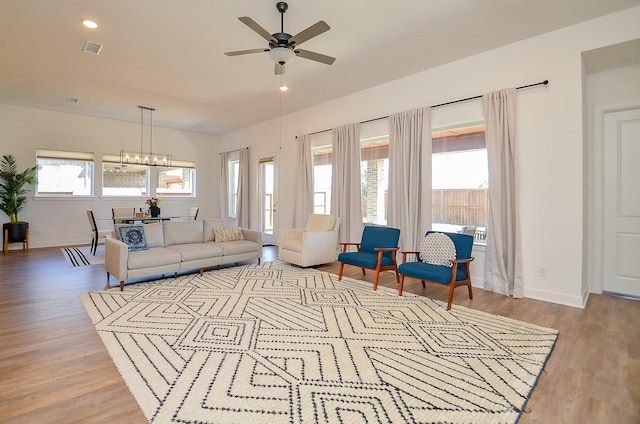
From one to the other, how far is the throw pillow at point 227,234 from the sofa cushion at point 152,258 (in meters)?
0.98

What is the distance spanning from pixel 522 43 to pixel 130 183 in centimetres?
912

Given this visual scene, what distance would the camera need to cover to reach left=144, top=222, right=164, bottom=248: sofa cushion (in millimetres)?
4840

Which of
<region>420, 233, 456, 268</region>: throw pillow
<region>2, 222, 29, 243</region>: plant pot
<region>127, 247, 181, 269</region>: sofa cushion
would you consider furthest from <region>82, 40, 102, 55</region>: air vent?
<region>420, 233, 456, 268</region>: throw pillow

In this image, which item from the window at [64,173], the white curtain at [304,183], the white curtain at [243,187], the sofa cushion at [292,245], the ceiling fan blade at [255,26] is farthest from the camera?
the white curtain at [243,187]

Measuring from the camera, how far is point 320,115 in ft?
21.7

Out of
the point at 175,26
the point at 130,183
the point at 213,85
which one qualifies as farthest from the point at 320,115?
the point at 130,183

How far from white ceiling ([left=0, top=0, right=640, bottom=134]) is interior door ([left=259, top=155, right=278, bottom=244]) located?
219 centimetres

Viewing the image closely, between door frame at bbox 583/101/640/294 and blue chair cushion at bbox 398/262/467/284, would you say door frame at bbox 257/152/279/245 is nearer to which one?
blue chair cushion at bbox 398/262/467/284

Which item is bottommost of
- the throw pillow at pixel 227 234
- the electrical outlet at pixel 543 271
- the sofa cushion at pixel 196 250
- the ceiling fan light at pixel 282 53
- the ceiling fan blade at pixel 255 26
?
the electrical outlet at pixel 543 271

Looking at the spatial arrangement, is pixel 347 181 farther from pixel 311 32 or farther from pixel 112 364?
pixel 112 364

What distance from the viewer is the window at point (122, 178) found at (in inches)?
319

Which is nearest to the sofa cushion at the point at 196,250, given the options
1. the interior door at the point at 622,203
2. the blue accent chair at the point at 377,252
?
the blue accent chair at the point at 377,252

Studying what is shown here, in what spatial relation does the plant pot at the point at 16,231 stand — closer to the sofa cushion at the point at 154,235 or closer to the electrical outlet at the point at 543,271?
the sofa cushion at the point at 154,235

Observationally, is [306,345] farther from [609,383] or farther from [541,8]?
[541,8]
